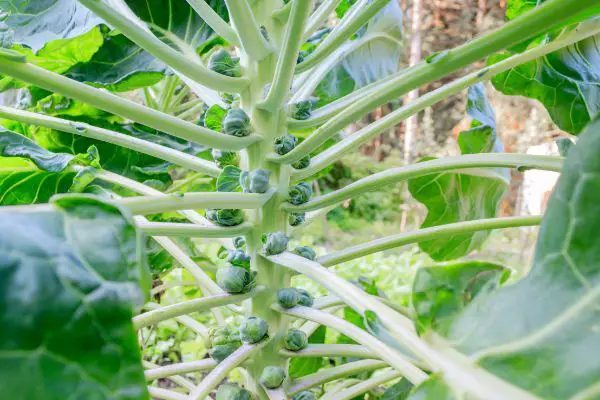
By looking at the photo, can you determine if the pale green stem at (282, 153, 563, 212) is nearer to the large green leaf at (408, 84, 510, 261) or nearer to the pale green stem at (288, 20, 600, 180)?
the pale green stem at (288, 20, 600, 180)

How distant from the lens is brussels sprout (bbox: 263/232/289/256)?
25.1 inches

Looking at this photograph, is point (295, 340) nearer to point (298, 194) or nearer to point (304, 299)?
point (304, 299)

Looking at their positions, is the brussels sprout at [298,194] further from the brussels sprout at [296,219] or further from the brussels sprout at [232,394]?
the brussels sprout at [232,394]

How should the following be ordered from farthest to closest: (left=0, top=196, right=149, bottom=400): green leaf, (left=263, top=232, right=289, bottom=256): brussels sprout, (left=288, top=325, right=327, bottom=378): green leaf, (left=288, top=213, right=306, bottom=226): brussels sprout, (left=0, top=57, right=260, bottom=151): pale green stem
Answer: (left=288, top=325, right=327, bottom=378): green leaf < (left=288, top=213, right=306, bottom=226): brussels sprout < (left=263, top=232, right=289, bottom=256): brussels sprout < (left=0, top=57, right=260, bottom=151): pale green stem < (left=0, top=196, right=149, bottom=400): green leaf

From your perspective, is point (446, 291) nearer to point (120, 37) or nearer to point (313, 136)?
point (313, 136)

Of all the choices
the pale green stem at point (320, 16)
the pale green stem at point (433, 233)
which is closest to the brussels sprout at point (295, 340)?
the pale green stem at point (433, 233)

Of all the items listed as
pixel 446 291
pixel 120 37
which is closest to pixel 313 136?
pixel 446 291

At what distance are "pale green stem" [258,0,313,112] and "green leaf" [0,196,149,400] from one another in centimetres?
28

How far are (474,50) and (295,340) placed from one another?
43 centimetres

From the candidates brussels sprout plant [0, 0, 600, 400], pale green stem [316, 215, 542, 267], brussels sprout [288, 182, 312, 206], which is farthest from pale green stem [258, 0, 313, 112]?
pale green stem [316, 215, 542, 267]

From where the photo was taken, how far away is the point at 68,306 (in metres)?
0.30

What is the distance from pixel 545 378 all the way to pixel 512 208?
5.29 meters

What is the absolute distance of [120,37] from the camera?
92 centimetres

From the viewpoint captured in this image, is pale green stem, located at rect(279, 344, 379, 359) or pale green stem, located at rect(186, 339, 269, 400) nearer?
pale green stem, located at rect(186, 339, 269, 400)
